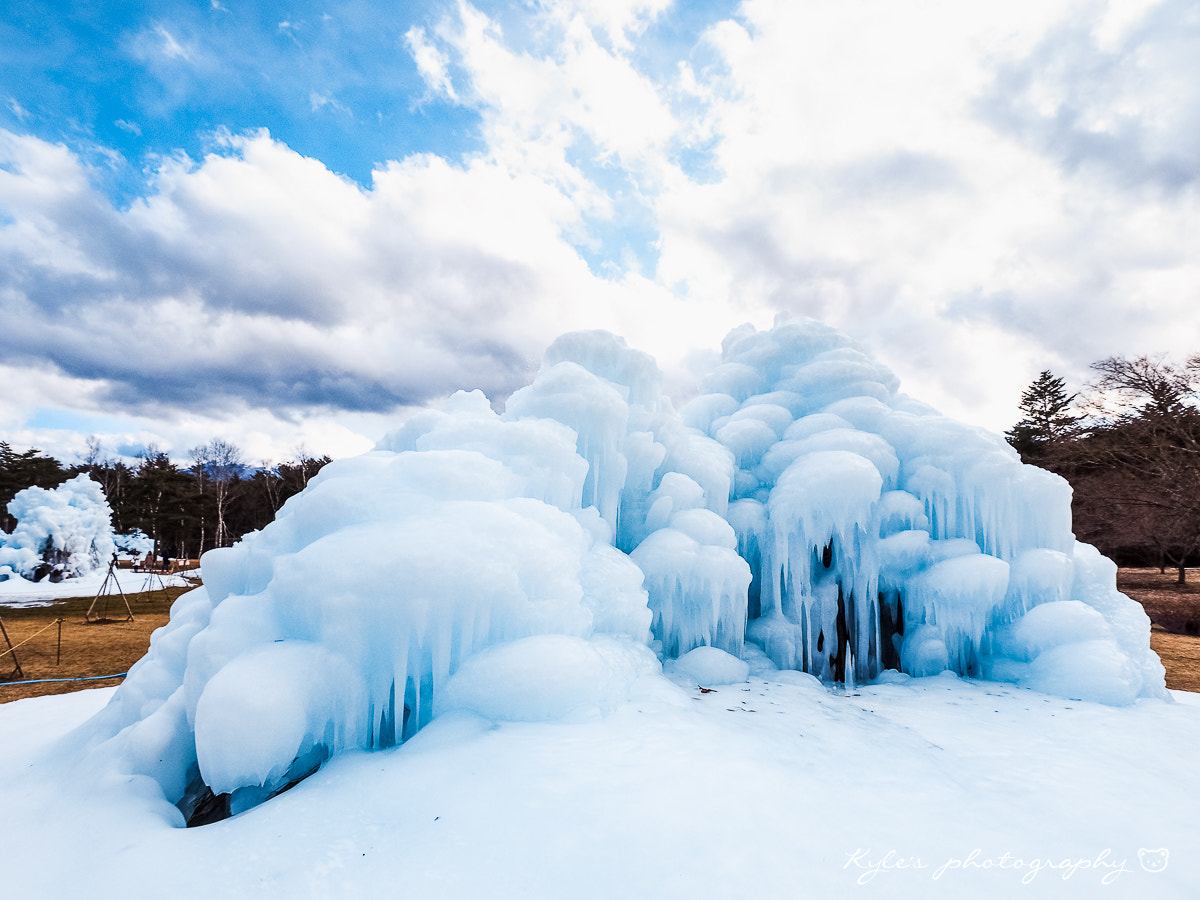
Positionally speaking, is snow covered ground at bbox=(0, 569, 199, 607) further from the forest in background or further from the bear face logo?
the bear face logo

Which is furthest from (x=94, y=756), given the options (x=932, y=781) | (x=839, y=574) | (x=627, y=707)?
(x=839, y=574)

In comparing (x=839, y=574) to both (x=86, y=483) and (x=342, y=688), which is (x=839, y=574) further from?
(x=86, y=483)

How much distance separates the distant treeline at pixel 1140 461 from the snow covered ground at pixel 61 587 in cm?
3197

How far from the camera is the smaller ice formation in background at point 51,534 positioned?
20078 millimetres

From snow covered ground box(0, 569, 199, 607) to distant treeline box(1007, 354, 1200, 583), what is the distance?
1259 inches

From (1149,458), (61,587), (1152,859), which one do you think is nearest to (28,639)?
→ (61,587)

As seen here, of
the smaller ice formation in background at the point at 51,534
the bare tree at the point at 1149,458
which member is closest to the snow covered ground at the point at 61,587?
the smaller ice formation in background at the point at 51,534

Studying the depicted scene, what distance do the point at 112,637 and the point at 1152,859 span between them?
16777 mm

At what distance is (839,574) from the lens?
6.89 meters

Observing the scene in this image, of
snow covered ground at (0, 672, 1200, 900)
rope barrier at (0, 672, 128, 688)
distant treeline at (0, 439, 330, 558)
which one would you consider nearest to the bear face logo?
snow covered ground at (0, 672, 1200, 900)

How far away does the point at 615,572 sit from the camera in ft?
16.7

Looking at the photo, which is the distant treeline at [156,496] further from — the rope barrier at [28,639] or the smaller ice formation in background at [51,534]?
the rope barrier at [28,639]

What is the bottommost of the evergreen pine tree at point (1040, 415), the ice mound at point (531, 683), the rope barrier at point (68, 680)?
the rope barrier at point (68, 680)

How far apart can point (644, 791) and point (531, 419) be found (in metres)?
3.89
